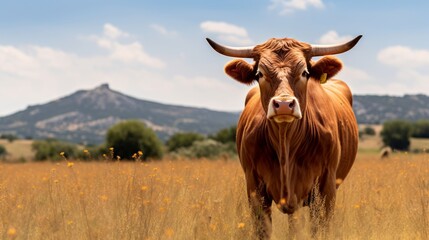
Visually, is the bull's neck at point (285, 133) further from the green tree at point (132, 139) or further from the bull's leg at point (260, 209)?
the green tree at point (132, 139)

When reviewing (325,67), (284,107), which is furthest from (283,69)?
(325,67)

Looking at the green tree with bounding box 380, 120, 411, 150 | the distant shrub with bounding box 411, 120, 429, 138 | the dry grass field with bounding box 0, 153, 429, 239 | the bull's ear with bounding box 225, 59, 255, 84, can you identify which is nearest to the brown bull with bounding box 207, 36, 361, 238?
the bull's ear with bounding box 225, 59, 255, 84

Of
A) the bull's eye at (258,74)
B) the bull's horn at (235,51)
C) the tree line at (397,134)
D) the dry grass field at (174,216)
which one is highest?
the bull's horn at (235,51)

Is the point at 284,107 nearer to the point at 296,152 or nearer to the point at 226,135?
the point at 296,152

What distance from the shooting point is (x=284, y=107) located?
189 inches

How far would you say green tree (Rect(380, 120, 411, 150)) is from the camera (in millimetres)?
106812

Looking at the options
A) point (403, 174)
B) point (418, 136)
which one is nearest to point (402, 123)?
point (418, 136)

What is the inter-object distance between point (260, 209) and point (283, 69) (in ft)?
5.44

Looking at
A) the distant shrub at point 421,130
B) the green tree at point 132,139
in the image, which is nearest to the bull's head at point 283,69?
the green tree at point 132,139

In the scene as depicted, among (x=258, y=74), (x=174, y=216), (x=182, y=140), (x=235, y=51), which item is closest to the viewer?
(x=258, y=74)

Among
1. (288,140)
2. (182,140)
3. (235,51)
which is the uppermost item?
(235,51)

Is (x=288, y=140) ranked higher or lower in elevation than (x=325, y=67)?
lower

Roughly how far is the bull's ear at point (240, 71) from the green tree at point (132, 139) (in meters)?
49.1

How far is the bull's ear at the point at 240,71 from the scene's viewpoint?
5.87m
